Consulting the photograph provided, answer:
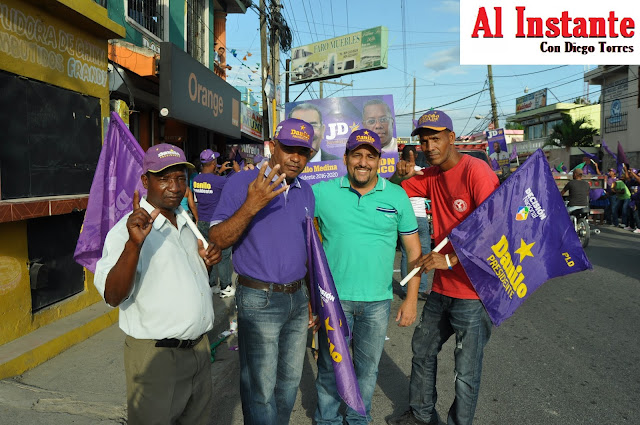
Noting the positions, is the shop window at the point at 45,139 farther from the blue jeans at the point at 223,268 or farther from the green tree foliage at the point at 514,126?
the green tree foliage at the point at 514,126

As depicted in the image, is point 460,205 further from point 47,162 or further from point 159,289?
point 47,162

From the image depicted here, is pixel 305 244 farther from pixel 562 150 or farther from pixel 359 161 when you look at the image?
pixel 562 150

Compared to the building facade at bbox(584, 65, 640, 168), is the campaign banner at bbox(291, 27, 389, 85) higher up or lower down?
higher up

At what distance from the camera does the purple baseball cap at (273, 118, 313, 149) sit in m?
2.88

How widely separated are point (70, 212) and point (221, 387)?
8.47ft

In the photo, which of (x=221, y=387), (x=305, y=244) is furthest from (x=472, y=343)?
(x=221, y=387)

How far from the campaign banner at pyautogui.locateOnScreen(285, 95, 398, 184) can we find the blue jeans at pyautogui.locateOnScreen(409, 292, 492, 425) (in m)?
4.17

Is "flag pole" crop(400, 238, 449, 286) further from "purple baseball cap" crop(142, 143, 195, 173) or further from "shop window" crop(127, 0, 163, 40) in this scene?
"shop window" crop(127, 0, 163, 40)

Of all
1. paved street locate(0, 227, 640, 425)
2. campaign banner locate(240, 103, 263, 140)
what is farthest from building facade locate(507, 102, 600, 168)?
paved street locate(0, 227, 640, 425)

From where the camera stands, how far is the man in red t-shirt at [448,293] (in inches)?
130

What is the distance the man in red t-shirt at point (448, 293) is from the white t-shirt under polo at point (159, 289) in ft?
4.92

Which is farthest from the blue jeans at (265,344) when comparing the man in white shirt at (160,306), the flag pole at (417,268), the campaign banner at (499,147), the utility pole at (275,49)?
the campaign banner at (499,147)

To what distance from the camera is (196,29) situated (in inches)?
540

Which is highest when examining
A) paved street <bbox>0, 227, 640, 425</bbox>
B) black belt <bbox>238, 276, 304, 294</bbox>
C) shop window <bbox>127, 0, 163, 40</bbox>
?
shop window <bbox>127, 0, 163, 40</bbox>
